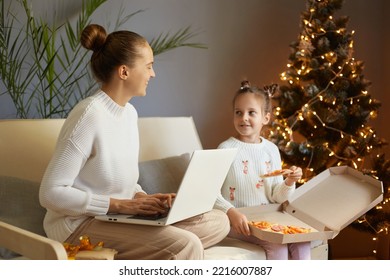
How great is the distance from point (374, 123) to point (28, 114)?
1709mm

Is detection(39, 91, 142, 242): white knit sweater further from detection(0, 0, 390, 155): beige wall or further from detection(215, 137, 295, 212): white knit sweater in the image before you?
detection(0, 0, 390, 155): beige wall

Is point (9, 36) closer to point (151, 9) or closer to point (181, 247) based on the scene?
point (151, 9)

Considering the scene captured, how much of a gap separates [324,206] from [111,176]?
30.8 inches

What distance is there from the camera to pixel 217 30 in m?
3.25

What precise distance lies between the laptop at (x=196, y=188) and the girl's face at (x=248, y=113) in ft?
1.71

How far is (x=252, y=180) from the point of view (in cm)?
250

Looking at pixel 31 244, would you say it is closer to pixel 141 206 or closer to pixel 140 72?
pixel 141 206

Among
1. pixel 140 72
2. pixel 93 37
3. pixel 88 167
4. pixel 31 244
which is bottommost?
pixel 31 244

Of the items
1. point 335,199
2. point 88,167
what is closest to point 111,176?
point 88,167

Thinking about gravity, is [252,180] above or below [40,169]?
below

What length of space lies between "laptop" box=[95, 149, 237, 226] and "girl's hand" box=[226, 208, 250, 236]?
223 millimetres

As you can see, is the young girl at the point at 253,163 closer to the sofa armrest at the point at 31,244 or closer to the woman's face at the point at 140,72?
the woman's face at the point at 140,72
